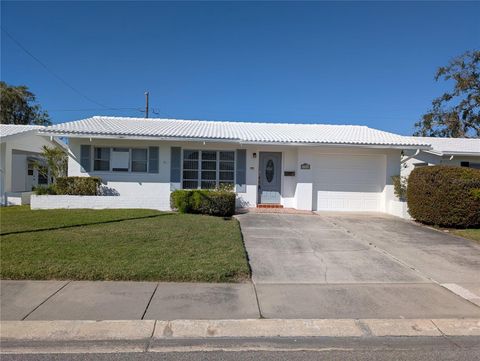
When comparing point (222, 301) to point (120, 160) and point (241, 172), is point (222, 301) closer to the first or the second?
point (241, 172)

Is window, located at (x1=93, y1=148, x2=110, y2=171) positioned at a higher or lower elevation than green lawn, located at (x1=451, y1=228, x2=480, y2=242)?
higher

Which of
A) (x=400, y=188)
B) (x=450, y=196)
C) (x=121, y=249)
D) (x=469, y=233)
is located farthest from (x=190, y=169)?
(x=469, y=233)

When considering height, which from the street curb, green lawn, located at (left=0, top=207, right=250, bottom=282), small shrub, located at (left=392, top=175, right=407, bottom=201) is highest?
small shrub, located at (left=392, top=175, right=407, bottom=201)

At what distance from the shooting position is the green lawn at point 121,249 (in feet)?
19.9

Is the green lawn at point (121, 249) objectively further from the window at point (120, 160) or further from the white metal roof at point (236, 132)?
the white metal roof at point (236, 132)

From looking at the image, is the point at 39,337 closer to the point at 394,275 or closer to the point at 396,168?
the point at 394,275

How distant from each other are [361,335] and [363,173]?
12.1 meters

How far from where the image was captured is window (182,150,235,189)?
15102 millimetres

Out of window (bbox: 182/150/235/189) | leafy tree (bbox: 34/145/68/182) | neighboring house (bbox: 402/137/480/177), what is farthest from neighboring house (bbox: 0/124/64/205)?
neighboring house (bbox: 402/137/480/177)

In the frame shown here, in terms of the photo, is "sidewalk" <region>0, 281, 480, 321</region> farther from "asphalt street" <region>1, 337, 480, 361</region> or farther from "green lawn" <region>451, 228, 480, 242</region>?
"green lawn" <region>451, 228, 480, 242</region>

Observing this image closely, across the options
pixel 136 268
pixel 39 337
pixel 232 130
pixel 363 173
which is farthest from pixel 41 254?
pixel 363 173

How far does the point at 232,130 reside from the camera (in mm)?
17094

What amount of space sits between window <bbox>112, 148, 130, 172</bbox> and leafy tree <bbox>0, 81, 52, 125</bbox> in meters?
28.1

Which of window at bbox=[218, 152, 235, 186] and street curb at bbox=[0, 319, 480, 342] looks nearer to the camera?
street curb at bbox=[0, 319, 480, 342]
